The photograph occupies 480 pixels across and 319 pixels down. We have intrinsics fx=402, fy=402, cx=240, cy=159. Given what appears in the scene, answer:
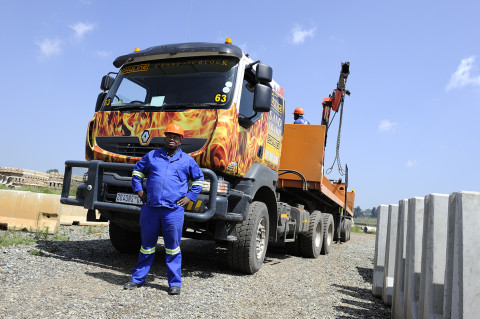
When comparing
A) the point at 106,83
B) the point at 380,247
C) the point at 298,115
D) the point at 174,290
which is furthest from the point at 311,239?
the point at 106,83

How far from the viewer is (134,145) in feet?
17.2

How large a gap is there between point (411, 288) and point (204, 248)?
5.63 metres

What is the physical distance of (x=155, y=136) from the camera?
16.8ft

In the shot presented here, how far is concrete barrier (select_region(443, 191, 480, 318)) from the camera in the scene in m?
2.19

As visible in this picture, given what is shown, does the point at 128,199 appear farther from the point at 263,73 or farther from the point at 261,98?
the point at 263,73

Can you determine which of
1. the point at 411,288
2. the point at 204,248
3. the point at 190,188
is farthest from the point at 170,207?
the point at 204,248

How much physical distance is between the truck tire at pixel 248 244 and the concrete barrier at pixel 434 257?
2.76 m

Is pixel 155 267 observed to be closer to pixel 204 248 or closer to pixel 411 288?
pixel 204 248

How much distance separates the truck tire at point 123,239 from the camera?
21.3 ft

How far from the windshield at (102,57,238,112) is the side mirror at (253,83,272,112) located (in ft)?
1.11

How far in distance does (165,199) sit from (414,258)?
2497 millimetres

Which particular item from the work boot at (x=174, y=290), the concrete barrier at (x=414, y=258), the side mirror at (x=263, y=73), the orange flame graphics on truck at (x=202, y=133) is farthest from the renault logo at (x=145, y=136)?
the concrete barrier at (x=414, y=258)

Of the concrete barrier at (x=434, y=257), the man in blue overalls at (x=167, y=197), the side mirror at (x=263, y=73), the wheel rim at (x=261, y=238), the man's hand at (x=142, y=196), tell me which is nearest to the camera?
the concrete barrier at (x=434, y=257)

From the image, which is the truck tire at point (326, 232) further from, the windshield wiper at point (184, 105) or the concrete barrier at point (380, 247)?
the windshield wiper at point (184, 105)
